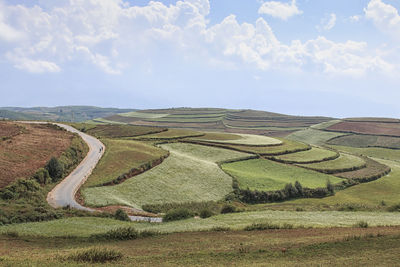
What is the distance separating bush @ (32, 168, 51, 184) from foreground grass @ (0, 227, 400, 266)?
24516mm

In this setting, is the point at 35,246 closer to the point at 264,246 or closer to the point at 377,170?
the point at 264,246

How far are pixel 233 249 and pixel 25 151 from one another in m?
50.0

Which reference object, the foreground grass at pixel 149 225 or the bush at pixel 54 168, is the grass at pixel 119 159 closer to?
the bush at pixel 54 168

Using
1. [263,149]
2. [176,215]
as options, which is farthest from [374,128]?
[176,215]

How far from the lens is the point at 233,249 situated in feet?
78.3

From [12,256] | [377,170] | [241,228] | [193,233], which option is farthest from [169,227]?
[377,170]

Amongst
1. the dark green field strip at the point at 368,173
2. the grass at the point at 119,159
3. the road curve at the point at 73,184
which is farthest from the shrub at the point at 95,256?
the dark green field strip at the point at 368,173

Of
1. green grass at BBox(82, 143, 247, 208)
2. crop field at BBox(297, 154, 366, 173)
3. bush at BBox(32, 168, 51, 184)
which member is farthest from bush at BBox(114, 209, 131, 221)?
crop field at BBox(297, 154, 366, 173)

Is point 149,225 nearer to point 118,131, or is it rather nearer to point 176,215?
point 176,215

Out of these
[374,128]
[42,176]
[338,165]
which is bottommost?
[338,165]

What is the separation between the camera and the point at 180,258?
860 inches

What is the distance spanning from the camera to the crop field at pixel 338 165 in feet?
289

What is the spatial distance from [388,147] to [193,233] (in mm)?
151477

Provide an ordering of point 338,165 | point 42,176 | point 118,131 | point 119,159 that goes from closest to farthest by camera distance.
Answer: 1. point 42,176
2. point 119,159
3. point 338,165
4. point 118,131
